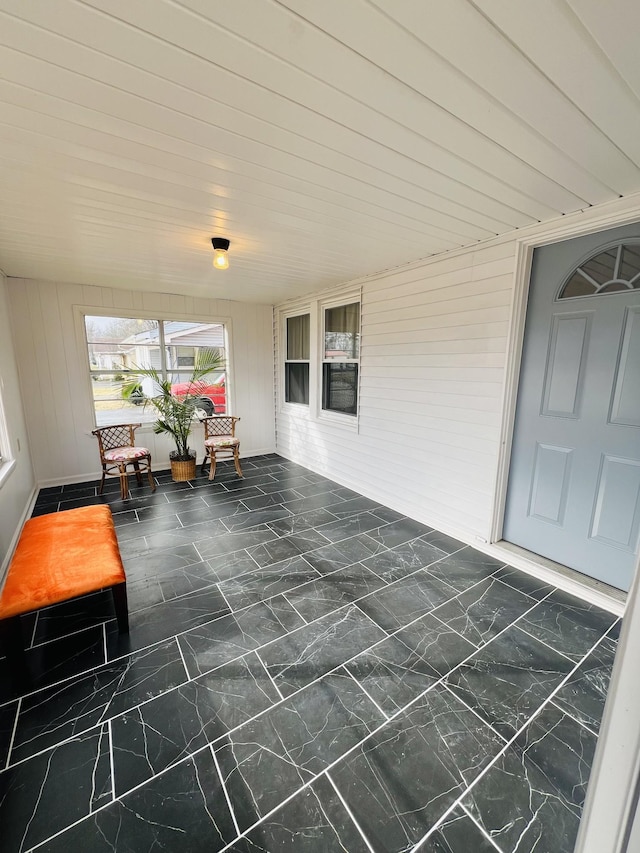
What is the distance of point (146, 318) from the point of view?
459cm

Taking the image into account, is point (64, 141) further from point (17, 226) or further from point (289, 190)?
point (17, 226)

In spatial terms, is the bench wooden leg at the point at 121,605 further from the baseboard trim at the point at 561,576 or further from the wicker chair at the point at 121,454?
the baseboard trim at the point at 561,576

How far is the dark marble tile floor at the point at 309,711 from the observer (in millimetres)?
1161

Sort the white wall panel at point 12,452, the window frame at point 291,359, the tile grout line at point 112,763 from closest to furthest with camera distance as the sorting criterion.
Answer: the tile grout line at point 112,763
the white wall panel at point 12,452
the window frame at point 291,359

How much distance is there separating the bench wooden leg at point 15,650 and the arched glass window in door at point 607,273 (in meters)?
3.51

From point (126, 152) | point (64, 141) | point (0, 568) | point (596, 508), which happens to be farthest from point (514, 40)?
point (0, 568)

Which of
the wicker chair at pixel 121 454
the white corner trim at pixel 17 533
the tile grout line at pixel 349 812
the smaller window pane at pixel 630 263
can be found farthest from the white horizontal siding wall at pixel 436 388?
the white corner trim at pixel 17 533

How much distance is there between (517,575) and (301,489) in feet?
7.72

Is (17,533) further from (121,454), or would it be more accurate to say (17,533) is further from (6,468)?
(121,454)

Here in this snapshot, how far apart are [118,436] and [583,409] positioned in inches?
189

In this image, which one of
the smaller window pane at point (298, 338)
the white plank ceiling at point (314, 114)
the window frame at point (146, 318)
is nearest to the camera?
the white plank ceiling at point (314, 114)

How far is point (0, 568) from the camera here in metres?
2.33

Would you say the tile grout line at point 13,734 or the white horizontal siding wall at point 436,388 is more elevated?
the white horizontal siding wall at point 436,388

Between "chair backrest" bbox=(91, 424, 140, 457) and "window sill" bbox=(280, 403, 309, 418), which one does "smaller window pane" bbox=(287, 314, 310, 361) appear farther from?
"chair backrest" bbox=(91, 424, 140, 457)
